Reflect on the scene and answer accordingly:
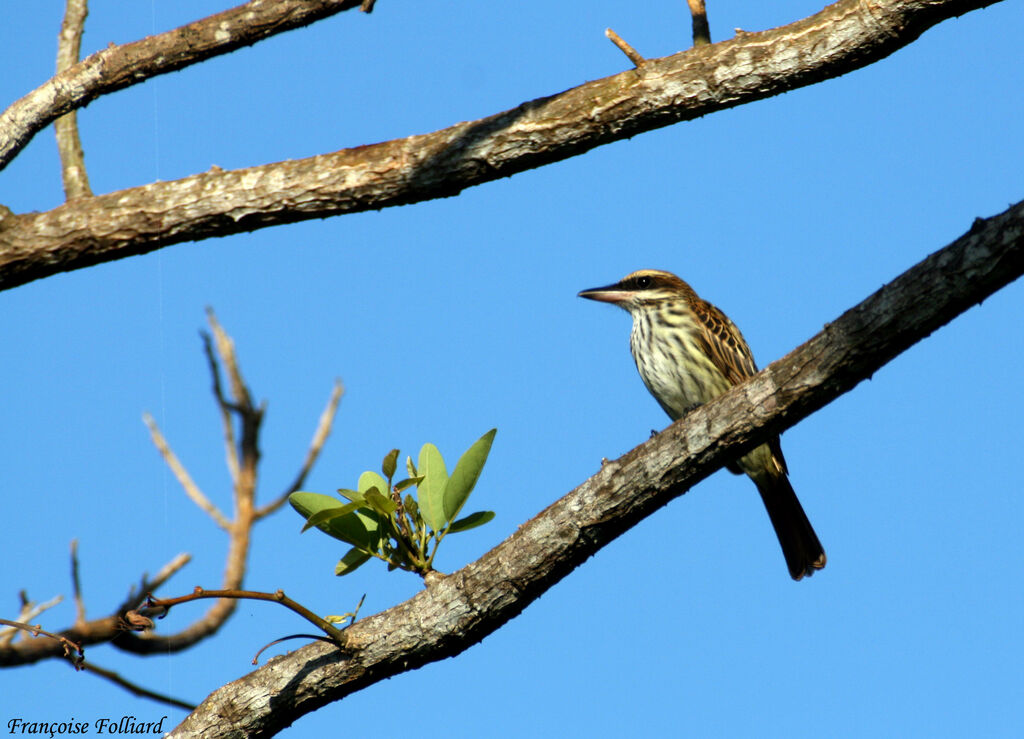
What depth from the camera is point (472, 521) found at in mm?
3498

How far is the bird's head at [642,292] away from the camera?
273 inches

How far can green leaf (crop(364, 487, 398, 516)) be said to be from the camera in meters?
3.31

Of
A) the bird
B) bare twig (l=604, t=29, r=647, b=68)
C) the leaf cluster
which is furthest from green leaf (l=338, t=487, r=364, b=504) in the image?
the bird

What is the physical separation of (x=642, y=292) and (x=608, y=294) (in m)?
0.24

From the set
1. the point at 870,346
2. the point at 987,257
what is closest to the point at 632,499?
the point at 870,346

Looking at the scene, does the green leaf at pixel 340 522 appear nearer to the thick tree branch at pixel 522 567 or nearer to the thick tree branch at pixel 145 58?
the thick tree branch at pixel 522 567

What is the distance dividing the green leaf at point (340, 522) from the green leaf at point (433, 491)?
6.9 inches

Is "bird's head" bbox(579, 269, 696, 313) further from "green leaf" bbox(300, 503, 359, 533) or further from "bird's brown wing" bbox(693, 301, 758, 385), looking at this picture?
"green leaf" bbox(300, 503, 359, 533)

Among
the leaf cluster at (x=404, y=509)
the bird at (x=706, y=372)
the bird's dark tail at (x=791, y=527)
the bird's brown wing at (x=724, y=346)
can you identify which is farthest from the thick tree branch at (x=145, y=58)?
the bird's dark tail at (x=791, y=527)

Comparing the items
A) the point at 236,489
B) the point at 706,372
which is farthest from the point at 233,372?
the point at 706,372

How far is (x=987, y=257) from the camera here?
2945 mm

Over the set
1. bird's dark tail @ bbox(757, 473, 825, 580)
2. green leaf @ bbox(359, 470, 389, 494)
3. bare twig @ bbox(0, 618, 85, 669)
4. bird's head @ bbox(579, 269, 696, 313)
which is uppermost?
bird's head @ bbox(579, 269, 696, 313)

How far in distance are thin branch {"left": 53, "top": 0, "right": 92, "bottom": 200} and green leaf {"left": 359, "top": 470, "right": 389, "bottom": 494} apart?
7.07ft

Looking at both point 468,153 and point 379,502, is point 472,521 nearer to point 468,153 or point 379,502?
point 379,502
